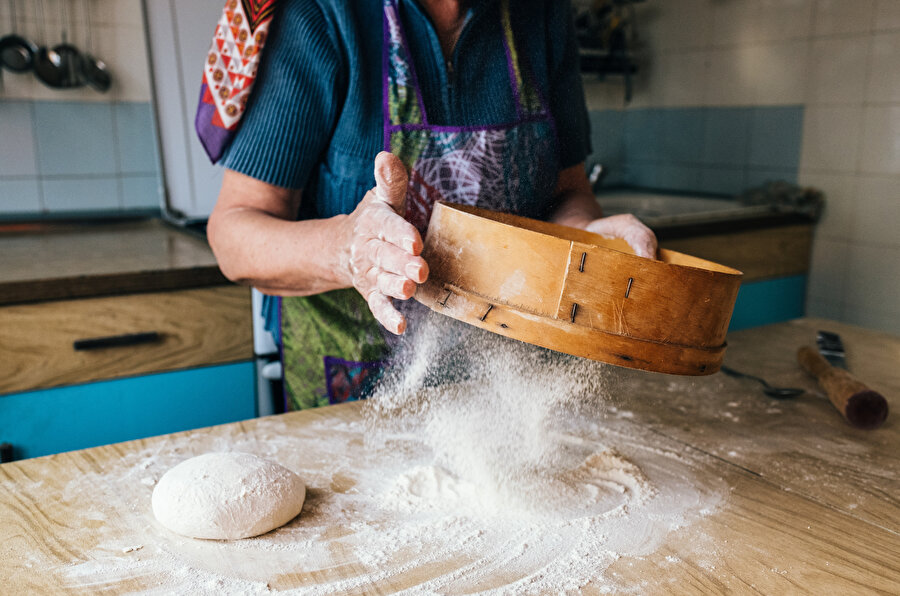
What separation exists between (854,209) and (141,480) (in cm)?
236

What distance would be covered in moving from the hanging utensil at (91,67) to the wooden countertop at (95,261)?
0.41 meters

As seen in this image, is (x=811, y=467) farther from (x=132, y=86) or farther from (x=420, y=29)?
(x=132, y=86)

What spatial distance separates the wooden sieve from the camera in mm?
664

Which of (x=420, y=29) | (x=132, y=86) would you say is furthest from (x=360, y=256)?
(x=132, y=86)

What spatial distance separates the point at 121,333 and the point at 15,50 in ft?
3.26

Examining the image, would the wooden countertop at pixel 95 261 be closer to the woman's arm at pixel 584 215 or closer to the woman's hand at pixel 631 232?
the woman's arm at pixel 584 215

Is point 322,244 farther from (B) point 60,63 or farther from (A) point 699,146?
(A) point 699,146

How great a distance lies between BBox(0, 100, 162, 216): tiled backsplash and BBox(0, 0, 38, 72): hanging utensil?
102 millimetres

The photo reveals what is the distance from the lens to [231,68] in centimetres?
101

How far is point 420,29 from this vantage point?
42.5 inches

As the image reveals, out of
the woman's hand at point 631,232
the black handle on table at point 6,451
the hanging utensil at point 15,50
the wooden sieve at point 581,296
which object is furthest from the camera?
the hanging utensil at point 15,50

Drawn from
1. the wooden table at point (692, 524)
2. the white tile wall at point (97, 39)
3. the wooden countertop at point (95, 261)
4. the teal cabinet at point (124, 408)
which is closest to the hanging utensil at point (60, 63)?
the white tile wall at point (97, 39)

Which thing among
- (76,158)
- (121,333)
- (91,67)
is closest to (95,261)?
(121,333)

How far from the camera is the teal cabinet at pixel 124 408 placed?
1492 millimetres
